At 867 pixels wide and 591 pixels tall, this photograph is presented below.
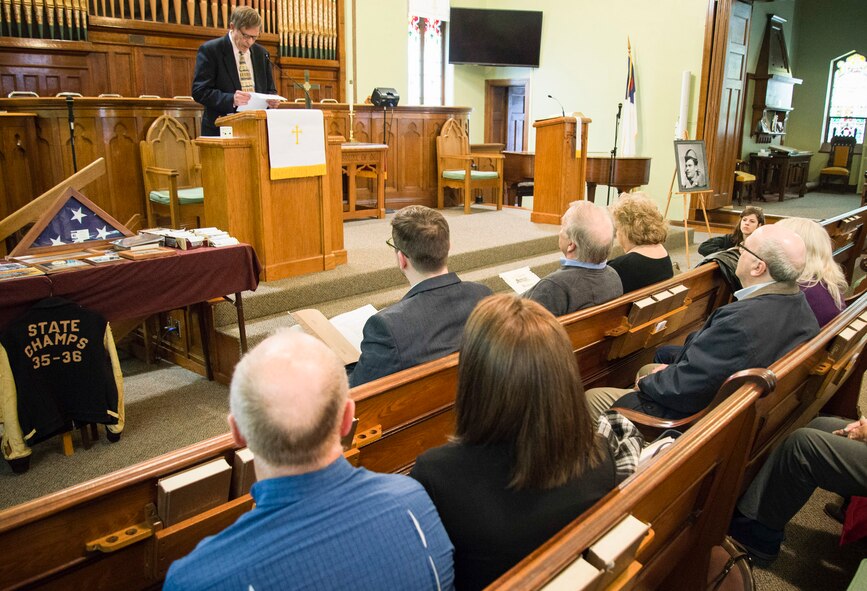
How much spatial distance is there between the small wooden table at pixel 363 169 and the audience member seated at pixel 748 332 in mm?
4484

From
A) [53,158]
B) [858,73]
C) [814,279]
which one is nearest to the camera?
[814,279]

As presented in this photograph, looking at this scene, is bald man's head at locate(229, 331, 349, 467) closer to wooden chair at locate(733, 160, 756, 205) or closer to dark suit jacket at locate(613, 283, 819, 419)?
dark suit jacket at locate(613, 283, 819, 419)

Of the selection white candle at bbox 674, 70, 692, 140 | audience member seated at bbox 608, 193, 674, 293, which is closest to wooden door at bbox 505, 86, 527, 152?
white candle at bbox 674, 70, 692, 140

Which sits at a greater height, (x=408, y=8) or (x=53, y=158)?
(x=408, y=8)

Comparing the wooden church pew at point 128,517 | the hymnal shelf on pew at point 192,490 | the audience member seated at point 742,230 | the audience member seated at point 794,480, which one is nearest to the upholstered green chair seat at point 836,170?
the audience member seated at point 742,230

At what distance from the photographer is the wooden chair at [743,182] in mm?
9623

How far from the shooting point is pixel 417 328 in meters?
1.98

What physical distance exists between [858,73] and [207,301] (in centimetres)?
1282

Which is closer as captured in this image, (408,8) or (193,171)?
(193,171)

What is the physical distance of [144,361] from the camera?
401 centimetres

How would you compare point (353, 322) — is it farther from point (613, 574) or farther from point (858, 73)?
point (858, 73)

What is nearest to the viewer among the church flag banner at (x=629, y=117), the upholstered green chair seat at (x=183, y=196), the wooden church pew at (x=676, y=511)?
the wooden church pew at (x=676, y=511)

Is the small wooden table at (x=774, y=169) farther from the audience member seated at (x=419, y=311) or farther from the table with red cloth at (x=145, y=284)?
the audience member seated at (x=419, y=311)

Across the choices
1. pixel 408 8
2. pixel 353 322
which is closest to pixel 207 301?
pixel 353 322
